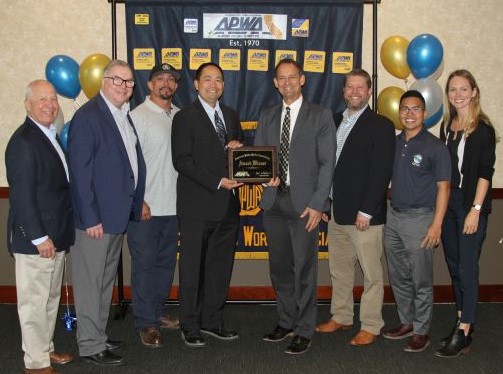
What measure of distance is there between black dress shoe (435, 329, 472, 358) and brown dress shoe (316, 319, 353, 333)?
75 centimetres

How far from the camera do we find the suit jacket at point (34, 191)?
10.0ft

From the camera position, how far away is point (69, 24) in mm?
4914

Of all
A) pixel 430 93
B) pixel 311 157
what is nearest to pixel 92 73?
pixel 311 157

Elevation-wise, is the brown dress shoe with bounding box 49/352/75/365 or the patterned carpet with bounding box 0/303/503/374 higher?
the brown dress shoe with bounding box 49/352/75/365

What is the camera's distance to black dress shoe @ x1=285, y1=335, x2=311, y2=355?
146 inches

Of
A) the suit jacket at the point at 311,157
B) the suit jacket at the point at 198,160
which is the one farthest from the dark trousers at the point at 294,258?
the suit jacket at the point at 198,160

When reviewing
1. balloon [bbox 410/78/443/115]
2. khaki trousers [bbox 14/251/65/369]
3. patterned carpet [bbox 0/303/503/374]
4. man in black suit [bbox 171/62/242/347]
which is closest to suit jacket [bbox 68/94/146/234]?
khaki trousers [bbox 14/251/65/369]

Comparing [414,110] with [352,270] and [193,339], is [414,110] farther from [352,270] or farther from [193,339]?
[193,339]

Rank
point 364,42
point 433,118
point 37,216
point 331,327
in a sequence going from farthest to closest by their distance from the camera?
point 364,42
point 433,118
point 331,327
point 37,216

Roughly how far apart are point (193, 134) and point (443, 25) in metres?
2.69

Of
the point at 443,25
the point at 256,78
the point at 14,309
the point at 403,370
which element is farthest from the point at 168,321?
the point at 443,25

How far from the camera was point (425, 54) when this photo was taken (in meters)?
4.21

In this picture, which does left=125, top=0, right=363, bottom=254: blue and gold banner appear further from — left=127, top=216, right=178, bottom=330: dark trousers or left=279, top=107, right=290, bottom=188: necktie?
left=127, top=216, right=178, bottom=330: dark trousers

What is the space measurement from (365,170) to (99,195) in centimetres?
177
